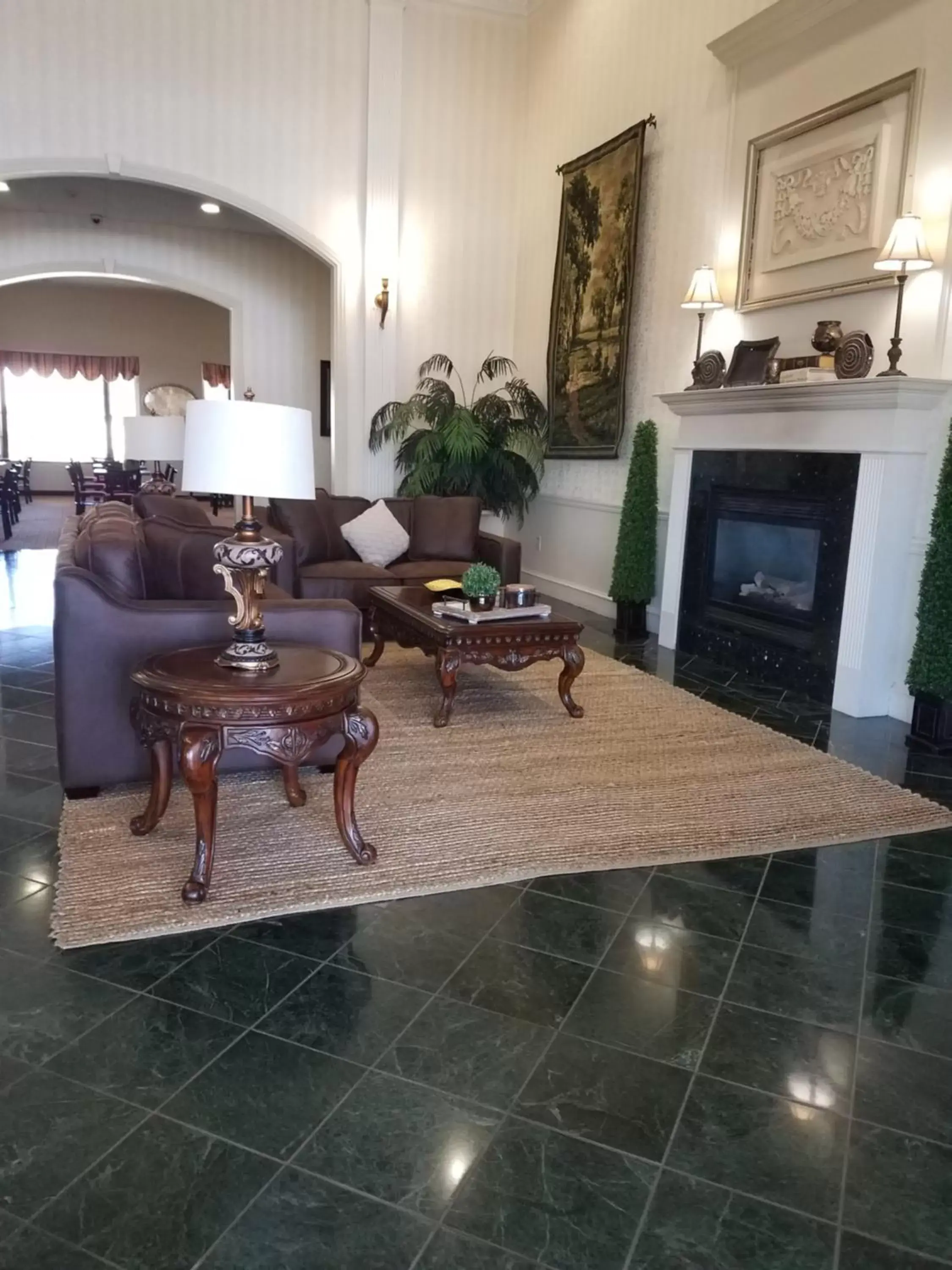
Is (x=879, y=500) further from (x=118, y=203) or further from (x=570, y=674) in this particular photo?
(x=118, y=203)

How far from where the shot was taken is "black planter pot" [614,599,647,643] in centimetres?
623

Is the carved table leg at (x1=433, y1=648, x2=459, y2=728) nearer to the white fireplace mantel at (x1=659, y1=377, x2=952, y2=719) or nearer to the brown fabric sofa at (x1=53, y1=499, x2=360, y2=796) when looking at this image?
the brown fabric sofa at (x1=53, y1=499, x2=360, y2=796)

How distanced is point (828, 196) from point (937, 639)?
2.48 meters

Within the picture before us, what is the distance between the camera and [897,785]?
3500mm

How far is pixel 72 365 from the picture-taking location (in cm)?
1557

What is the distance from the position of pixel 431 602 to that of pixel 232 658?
2.04 meters

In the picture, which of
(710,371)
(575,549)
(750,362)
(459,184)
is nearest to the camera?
(750,362)

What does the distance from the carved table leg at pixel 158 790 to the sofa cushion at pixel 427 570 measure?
113 inches

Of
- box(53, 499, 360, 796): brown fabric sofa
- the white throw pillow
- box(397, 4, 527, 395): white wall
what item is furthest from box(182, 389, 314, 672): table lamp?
box(397, 4, 527, 395): white wall

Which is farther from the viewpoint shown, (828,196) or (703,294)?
(703,294)

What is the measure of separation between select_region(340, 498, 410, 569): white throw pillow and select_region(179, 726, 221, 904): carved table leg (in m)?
3.59

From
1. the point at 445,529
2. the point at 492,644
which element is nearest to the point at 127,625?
the point at 492,644

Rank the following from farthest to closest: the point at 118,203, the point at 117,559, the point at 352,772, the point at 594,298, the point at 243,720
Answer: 1. the point at 118,203
2. the point at 594,298
3. the point at 117,559
4. the point at 352,772
5. the point at 243,720

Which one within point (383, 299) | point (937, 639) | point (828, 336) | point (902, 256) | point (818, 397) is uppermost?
point (383, 299)
